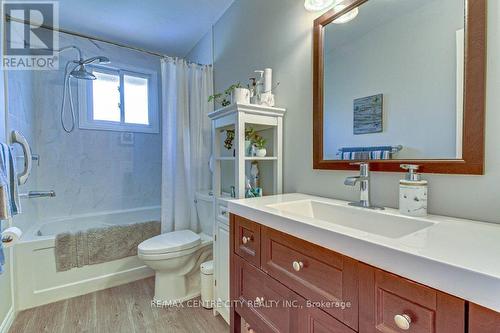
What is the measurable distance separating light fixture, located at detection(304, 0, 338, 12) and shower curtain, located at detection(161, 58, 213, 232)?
1321mm

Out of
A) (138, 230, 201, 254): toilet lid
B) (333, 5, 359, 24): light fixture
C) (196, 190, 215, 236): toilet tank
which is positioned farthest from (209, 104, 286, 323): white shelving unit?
(333, 5, 359, 24): light fixture

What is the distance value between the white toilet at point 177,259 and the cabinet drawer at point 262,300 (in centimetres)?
80

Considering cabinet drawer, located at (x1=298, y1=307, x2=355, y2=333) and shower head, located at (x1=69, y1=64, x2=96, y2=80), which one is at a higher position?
shower head, located at (x1=69, y1=64, x2=96, y2=80)

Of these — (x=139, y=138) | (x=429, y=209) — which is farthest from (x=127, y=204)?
(x=429, y=209)

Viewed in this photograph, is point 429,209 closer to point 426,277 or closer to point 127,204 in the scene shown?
point 426,277

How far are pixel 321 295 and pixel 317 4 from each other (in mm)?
1371

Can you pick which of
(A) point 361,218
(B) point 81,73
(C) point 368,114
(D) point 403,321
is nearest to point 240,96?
(C) point 368,114

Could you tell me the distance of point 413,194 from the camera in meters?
0.83

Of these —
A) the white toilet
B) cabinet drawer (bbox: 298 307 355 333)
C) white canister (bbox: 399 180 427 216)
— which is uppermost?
white canister (bbox: 399 180 427 216)

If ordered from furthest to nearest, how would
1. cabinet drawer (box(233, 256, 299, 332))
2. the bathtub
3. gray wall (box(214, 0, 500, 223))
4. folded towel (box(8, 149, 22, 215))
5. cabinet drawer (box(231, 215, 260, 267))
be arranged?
the bathtub < folded towel (box(8, 149, 22, 215)) < cabinet drawer (box(231, 215, 260, 267)) < cabinet drawer (box(233, 256, 299, 332)) < gray wall (box(214, 0, 500, 223))

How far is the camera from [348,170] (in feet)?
3.79

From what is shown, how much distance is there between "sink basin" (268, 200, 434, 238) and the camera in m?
0.82

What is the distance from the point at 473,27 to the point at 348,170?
2.16 ft

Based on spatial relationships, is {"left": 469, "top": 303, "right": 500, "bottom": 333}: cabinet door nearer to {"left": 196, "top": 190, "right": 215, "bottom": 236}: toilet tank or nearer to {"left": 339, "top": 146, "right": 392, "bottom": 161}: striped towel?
{"left": 339, "top": 146, "right": 392, "bottom": 161}: striped towel
